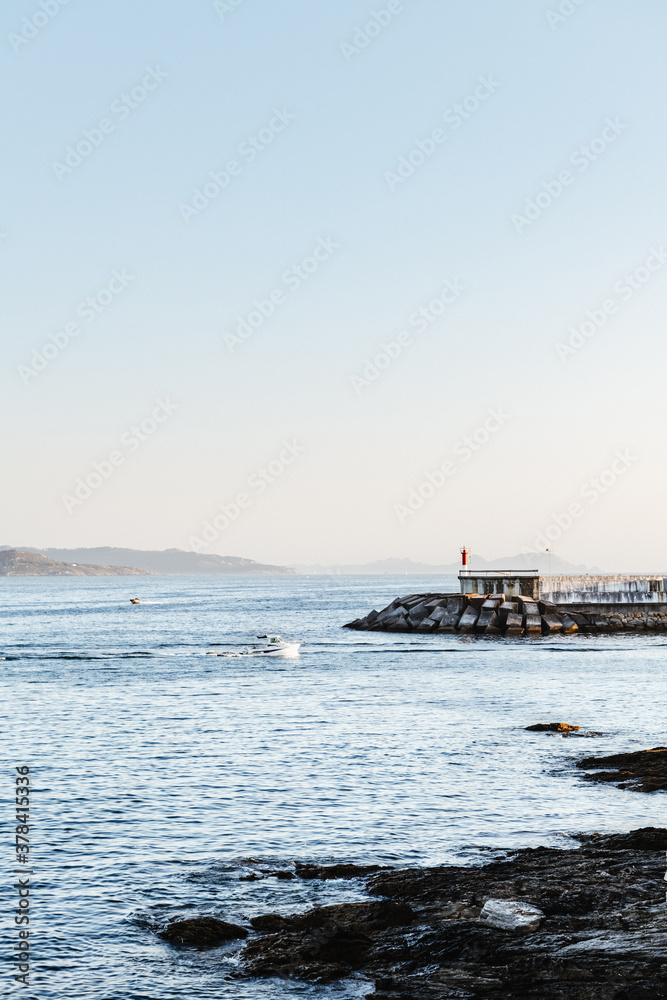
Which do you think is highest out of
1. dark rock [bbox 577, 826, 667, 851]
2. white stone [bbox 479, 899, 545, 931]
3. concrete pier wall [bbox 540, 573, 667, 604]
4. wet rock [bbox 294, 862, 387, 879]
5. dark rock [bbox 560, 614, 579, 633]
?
concrete pier wall [bbox 540, 573, 667, 604]

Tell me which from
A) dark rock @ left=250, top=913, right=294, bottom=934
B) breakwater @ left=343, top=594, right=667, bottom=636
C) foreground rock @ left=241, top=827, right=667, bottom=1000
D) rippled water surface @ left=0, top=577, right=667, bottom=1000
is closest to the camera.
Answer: foreground rock @ left=241, top=827, right=667, bottom=1000

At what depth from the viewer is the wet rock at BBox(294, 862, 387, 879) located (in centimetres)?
1393

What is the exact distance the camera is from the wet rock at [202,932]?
37.7 ft

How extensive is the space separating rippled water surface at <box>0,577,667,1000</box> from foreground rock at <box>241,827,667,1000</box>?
0.55 metres

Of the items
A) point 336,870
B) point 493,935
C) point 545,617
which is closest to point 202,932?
point 336,870

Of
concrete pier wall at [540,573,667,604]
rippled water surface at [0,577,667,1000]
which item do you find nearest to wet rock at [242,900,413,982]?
rippled water surface at [0,577,667,1000]

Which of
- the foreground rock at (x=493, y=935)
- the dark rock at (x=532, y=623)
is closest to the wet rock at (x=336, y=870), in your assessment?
the foreground rock at (x=493, y=935)

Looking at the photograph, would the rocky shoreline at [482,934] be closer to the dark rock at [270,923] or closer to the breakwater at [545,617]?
the dark rock at [270,923]

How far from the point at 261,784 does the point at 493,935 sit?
401 inches

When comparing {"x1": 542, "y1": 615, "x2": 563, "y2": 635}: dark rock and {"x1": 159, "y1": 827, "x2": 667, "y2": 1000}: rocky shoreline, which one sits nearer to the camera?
{"x1": 159, "y1": 827, "x2": 667, "y2": 1000}: rocky shoreline

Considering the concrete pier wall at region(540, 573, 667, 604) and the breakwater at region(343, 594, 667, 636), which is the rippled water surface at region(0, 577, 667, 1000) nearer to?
the breakwater at region(343, 594, 667, 636)

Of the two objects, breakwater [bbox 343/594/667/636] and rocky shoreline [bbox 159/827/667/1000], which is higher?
breakwater [bbox 343/594/667/636]

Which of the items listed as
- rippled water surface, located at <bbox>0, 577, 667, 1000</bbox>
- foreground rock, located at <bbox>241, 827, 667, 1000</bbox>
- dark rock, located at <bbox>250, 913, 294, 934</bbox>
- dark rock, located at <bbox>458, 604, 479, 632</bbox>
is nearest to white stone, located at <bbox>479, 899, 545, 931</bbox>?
foreground rock, located at <bbox>241, 827, 667, 1000</bbox>

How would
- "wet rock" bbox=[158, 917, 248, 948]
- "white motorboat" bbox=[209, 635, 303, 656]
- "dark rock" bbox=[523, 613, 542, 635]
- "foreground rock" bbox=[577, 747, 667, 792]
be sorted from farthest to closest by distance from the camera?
"dark rock" bbox=[523, 613, 542, 635], "white motorboat" bbox=[209, 635, 303, 656], "foreground rock" bbox=[577, 747, 667, 792], "wet rock" bbox=[158, 917, 248, 948]
